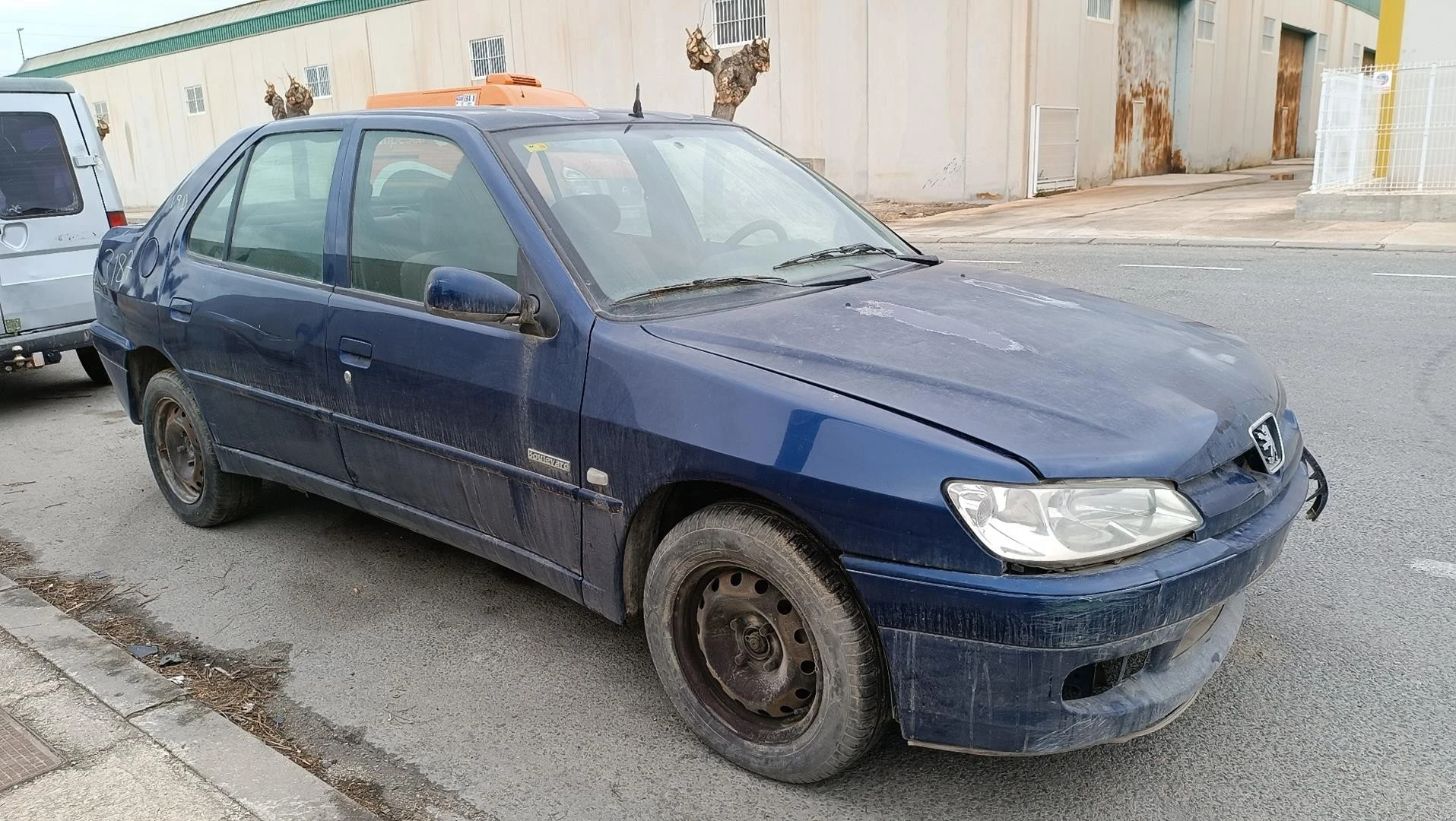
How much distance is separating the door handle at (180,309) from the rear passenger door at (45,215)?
326cm

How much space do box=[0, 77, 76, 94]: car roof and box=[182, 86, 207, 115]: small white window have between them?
32647mm

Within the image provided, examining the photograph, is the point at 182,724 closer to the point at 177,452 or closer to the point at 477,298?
the point at 477,298

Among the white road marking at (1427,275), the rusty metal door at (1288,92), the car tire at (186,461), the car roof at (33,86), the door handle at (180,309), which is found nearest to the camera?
the door handle at (180,309)

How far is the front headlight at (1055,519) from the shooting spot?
238cm

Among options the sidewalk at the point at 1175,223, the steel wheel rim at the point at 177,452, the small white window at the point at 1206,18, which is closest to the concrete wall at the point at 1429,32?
the sidewalk at the point at 1175,223

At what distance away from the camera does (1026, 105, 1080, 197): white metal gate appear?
2017 centimetres

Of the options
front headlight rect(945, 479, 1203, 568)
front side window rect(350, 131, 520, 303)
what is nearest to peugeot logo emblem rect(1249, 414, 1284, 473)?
front headlight rect(945, 479, 1203, 568)

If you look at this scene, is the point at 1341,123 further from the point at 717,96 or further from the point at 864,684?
the point at 864,684

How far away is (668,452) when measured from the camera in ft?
9.30

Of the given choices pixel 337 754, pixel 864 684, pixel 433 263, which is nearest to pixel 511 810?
pixel 337 754

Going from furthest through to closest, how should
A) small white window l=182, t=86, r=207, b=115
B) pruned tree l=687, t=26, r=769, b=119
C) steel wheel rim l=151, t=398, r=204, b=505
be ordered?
1. small white window l=182, t=86, r=207, b=115
2. pruned tree l=687, t=26, r=769, b=119
3. steel wheel rim l=151, t=398, r=204, b=505

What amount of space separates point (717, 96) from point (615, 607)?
17.7 m

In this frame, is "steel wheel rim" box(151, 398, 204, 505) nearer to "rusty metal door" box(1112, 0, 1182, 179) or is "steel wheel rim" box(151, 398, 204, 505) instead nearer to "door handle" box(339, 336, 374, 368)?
"door handle" box(339, 336, 374, 368)

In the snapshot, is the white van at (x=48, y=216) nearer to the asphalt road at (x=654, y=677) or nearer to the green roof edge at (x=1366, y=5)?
the asphalt road at (x=654, y=677)
